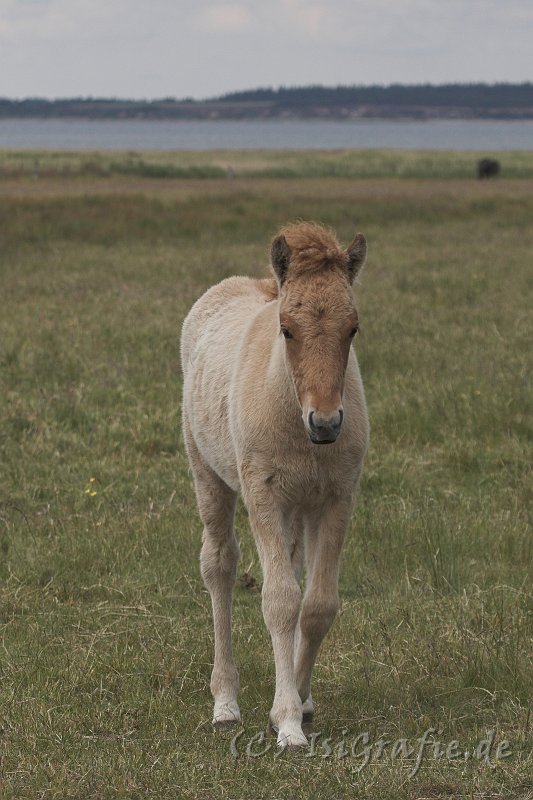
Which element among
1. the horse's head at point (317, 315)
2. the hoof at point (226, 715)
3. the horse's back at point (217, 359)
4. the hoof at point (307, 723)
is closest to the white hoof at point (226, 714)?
the hoof at point (226, 715)

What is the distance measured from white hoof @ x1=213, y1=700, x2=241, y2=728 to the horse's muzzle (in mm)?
1488

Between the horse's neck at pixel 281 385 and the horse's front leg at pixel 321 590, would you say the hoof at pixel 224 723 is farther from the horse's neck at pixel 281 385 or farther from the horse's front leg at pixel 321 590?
the horse's neck at pixel 281 385

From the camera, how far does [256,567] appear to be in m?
7.12

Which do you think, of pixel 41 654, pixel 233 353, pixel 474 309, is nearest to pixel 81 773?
pixel 41 654

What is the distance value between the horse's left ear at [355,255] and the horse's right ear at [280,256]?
0.26 metres

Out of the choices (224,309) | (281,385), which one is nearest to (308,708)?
(281,385)

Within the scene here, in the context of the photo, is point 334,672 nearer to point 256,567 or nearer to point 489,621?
point 489,621

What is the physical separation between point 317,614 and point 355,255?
4.81ft

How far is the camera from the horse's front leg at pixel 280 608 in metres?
4.43

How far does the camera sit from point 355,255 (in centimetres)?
474

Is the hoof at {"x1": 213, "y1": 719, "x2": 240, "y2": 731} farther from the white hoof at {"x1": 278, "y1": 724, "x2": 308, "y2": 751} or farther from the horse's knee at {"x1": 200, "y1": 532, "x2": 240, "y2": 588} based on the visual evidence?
the horse's knee at {"x1": 200, "y1": 532, "x2": 240, "y2": 588}

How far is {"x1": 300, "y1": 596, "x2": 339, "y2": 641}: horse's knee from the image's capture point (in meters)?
4.66

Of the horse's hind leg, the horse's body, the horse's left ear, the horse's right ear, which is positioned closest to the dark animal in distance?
the horse's hind leg

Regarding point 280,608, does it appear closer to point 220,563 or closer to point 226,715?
point 226,715
